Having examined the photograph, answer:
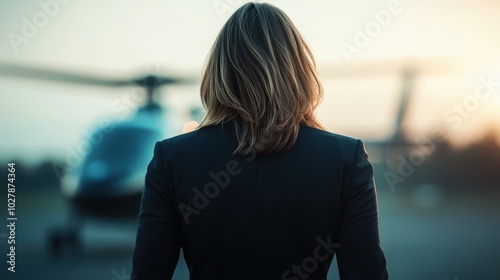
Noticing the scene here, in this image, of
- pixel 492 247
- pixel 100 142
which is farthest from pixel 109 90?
pixel 492 247

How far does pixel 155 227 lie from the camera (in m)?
0.75

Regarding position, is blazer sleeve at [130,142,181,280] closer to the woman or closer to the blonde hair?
the woman

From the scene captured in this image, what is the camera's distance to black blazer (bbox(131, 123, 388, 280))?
72cm

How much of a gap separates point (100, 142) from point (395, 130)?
241 cm

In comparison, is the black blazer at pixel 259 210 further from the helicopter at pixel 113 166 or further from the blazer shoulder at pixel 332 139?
the helicopter at pixel 113 166

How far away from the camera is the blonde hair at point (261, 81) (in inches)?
28.2

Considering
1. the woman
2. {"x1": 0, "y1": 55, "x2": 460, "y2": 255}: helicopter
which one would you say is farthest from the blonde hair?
{"x1": 0, "y1": 55, "x2": 460, "y2": 255}: helicopter

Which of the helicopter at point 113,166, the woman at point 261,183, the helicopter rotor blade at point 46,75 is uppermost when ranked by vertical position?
the helicopter rotor blade at point 46,75

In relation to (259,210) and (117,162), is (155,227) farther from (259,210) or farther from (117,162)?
(117,162)

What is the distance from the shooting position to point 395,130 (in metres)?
4.17

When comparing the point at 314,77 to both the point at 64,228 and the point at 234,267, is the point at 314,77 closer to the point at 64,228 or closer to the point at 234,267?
the point at 234,267

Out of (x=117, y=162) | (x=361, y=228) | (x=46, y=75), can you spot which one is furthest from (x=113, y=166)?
(x=361, y=228)

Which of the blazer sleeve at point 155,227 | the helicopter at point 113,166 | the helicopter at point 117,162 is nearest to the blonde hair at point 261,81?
the blazer sleeve at point 155,227

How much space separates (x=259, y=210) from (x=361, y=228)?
0.16m
